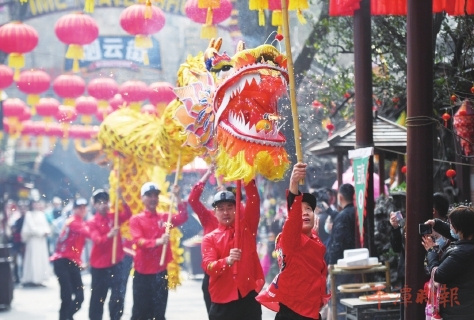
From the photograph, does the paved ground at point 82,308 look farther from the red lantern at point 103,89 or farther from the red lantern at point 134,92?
the red lantern at point 103,89

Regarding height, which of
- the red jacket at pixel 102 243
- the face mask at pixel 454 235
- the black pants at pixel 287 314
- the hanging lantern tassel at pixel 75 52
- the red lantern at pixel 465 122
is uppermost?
the hanging lantern tassel at pixel 75 52

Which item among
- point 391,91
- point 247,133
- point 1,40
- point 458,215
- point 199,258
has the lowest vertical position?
point 199,258

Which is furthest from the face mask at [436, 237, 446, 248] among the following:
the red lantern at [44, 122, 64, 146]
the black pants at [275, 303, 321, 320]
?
the red lantern at [44, 122, 64, 146]

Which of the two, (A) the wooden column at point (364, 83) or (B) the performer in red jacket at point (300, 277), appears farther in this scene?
(A) the wooden column at point (364, 83)

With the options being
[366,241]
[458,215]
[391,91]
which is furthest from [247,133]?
[391,91]

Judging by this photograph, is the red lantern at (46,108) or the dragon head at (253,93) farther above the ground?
the red lantern at (46,108)

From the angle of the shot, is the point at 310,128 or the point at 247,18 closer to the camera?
the point at 247,18

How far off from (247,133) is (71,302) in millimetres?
4570

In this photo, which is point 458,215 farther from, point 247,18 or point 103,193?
point 247,18

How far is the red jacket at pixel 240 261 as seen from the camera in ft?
21.5

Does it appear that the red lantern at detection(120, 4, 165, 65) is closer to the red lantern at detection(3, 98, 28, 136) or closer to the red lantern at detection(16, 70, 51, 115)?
the red lantern at detection(16, 70, 51, 115)

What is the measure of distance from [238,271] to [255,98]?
1305mm

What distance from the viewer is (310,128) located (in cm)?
1325

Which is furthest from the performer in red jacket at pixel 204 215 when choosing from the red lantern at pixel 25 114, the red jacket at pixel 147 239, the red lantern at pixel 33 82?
the red lantern at pixel 25 114
